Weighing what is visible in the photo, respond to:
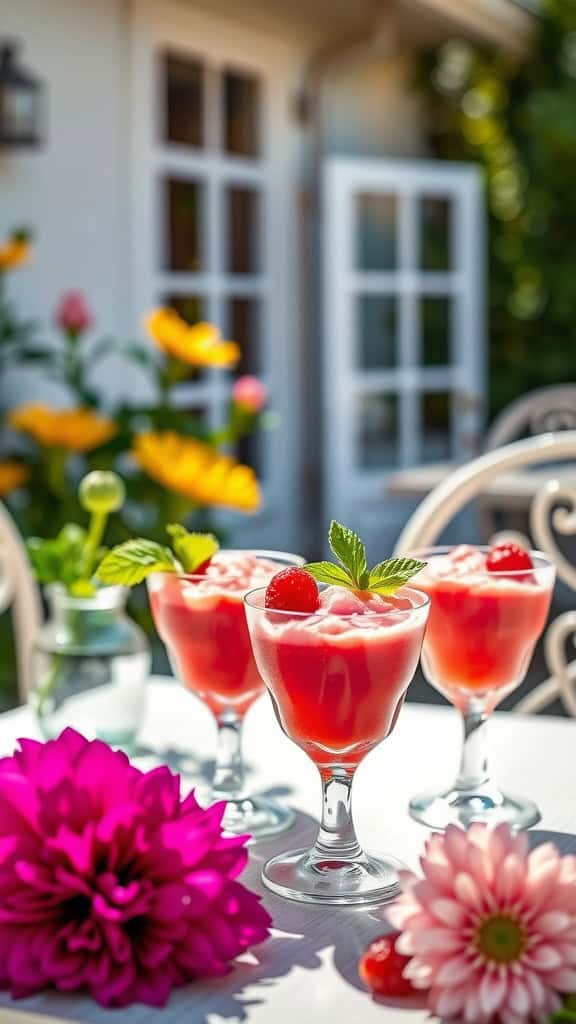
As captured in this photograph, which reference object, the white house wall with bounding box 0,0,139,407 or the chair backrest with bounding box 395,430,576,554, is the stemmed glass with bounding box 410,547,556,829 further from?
the white house wall with bounding box 0,0,139,407

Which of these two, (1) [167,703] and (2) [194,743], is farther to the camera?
(1) [167,703]

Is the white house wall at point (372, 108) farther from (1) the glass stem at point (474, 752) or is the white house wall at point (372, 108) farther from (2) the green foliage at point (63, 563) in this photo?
(1) the glass stem at point (474, 752)

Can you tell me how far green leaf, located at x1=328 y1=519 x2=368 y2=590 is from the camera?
37.7 inches

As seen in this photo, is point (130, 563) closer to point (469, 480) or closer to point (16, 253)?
point (469, 480)


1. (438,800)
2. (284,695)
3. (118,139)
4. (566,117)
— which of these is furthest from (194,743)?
(566,117)

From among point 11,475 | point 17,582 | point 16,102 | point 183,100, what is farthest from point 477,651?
point 183,100

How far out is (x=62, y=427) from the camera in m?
3.71

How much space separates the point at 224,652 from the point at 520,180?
5572 mm

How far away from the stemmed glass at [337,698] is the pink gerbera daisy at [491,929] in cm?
19

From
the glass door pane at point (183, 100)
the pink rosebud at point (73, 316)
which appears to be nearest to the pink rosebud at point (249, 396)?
the pink rosebud at point (73, 316)

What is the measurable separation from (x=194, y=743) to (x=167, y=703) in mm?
166

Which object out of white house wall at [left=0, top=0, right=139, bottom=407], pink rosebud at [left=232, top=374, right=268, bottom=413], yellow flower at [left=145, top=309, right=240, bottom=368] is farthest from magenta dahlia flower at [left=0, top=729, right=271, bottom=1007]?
white house wall at [left=0, top=0, right=139, bottom=407]

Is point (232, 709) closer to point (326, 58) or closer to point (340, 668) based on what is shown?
point (340, 668)

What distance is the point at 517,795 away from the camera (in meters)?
1.20
